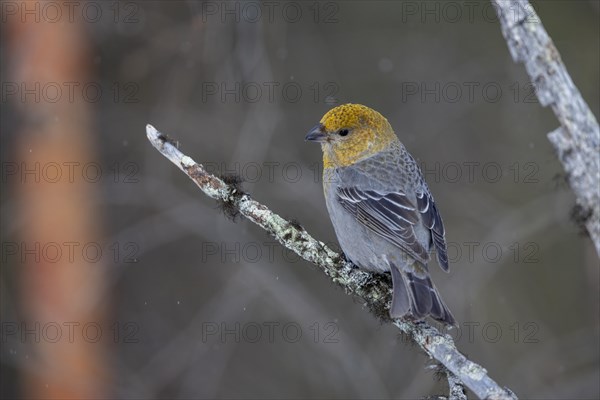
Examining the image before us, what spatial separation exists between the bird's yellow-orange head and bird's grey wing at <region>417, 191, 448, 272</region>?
0.61m

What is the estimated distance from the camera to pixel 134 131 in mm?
10617

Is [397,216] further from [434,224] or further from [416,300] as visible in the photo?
[416,300]

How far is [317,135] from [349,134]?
0.27 m

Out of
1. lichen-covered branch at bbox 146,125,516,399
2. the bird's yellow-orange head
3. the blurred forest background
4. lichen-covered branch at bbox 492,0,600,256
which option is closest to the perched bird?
the bird's yellow-orange head

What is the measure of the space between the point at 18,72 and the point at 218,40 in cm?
226

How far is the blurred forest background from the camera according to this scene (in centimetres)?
876

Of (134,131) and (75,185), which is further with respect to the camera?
(134,131)

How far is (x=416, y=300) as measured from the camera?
5125mm

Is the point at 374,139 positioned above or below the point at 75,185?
above

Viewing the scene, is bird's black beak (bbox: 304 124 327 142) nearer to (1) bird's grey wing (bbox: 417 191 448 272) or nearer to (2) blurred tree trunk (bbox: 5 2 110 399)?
(1) bird's grey wing (bbox: 417 191 448 272)

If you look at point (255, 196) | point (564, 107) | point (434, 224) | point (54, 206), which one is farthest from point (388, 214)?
point (54, 206)

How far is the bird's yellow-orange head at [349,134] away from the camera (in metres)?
6.25

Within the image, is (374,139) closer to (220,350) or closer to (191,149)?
(191,149)

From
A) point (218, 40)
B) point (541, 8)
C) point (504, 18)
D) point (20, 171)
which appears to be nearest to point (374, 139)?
point (504, 18)
